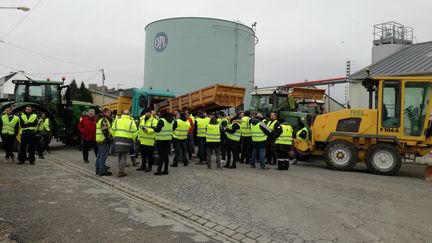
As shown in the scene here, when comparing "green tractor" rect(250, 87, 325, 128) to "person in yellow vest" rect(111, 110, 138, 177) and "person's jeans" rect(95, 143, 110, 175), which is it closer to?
"person in yellow vest" rect(111, 110, 138, 177)

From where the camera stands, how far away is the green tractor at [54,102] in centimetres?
1515

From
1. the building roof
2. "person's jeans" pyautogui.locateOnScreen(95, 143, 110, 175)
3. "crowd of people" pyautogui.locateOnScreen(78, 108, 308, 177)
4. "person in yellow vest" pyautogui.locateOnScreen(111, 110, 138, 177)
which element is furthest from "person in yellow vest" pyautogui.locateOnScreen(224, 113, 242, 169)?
the building roof

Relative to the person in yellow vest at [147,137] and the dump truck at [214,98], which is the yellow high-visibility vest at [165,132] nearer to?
the person in yellow vest at [147,137]

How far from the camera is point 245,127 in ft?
38.5

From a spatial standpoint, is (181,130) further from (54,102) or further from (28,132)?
(54,102)

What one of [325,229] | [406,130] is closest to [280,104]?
[406,130]

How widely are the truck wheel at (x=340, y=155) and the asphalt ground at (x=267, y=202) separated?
1.91 ft

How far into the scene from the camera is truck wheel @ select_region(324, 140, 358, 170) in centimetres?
1121

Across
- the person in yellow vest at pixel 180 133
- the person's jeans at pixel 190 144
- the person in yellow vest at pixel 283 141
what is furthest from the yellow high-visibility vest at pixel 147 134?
the person in yellow vest at pixel 283 141

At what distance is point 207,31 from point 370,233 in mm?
21852

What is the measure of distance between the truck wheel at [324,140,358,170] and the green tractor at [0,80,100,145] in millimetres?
10218

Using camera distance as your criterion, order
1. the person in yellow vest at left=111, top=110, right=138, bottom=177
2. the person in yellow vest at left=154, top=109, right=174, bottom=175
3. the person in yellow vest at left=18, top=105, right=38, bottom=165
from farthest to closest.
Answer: the person in yellow vest at left=18, top=105, right=38, bottom=165 → the person in yellow vest at left=154, top=109, right=174, bottom=175 → the person in yellow vest at left=111, top=110, right=138, bottom=177

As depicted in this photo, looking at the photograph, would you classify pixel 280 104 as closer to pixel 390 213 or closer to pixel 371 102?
pixel 371 102

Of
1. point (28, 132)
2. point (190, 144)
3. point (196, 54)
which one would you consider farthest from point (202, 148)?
point (196, 54)
